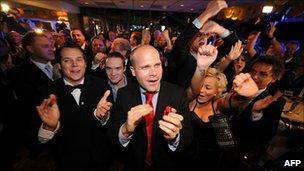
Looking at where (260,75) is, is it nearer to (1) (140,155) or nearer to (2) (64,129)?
(1) (140,155)

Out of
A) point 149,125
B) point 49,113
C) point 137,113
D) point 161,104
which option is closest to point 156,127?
point 149,125

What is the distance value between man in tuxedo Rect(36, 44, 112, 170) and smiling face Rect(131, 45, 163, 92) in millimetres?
447

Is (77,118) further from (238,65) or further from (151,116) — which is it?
(238,65)

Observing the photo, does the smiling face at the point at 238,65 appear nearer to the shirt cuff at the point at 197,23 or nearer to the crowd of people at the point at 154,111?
the crowd of people at the point at 154,111

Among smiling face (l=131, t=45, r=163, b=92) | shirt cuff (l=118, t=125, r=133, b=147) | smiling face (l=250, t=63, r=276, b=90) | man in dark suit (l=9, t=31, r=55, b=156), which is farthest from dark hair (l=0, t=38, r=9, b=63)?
smiling face (l=250, t=63, r=276, b=90)

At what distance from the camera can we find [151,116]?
6.29 ft

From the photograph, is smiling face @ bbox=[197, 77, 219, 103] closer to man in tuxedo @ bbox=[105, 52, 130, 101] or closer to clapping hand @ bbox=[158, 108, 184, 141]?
clapping hand @ bbox=[158, 108, 184, 141]

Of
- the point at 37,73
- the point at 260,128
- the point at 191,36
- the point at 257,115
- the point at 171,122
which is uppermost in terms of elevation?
the point at 191,36

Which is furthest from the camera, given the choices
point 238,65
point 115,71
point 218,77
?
point 238,65

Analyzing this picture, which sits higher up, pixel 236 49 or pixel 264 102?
pixel 236 49

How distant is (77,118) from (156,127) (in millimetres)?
845

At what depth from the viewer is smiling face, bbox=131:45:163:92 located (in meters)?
1.93

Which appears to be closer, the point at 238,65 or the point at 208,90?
the point at 208,90

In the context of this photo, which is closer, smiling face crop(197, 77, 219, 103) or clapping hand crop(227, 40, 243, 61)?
smiling face crop(197, 77, 219, 103)
